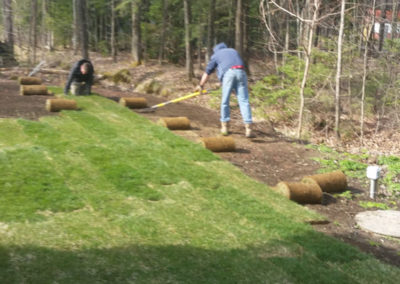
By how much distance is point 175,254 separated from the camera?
13.2ft

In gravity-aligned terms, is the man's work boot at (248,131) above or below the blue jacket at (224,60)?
below

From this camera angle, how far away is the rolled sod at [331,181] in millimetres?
6629

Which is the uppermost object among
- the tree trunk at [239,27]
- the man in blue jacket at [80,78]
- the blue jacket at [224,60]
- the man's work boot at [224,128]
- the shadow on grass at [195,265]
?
the tree trunk at [239,27]

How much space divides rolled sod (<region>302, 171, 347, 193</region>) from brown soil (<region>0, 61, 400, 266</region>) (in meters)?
0.16

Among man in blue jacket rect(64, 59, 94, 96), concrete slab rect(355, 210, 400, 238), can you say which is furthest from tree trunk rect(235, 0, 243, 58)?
concrete slab rect(355, 210, 400, 238)

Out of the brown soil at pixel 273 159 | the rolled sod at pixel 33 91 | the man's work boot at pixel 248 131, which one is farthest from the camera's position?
the rolled sod at pixel 33 91

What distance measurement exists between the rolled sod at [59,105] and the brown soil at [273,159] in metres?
0.18

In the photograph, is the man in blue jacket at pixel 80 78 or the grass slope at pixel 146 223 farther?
the man in blue jacket at pixel 80 78

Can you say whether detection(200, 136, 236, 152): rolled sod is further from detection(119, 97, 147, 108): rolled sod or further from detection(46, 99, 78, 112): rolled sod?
detection(119, 97, 147, 108): rolled sod

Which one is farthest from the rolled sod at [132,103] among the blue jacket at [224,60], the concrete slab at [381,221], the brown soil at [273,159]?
the concrete slab at [381,221]

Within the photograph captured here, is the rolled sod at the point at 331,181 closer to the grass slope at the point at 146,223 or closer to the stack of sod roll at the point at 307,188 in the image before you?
the stack of sod roll at the point at 307,188

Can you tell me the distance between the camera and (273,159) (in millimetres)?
8109

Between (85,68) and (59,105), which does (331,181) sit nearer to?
(59,105)

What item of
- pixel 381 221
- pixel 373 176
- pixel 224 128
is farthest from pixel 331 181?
pixel 224 128
